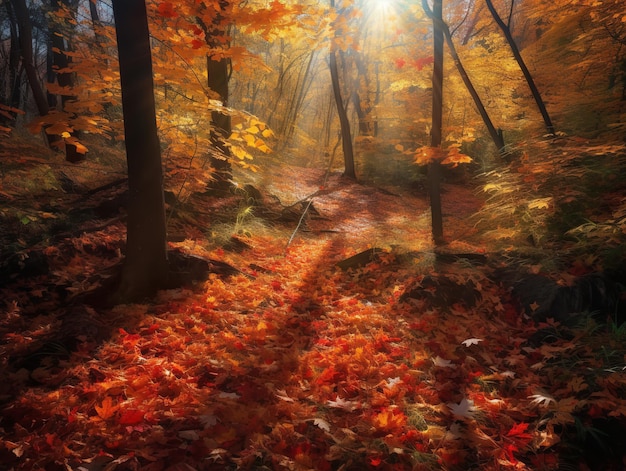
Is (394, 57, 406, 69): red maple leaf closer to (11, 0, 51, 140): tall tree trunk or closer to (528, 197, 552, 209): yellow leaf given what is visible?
(528, 197, 552, 209): yellow leaf

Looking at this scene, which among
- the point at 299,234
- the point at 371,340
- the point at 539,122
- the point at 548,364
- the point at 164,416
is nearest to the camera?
the point at 164,416

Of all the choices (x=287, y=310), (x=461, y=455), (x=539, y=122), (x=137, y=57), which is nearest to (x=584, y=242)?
(x=461, y=455)

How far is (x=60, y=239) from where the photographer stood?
5445 mm

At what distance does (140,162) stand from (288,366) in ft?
10.5

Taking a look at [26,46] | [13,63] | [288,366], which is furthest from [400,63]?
[13,63]

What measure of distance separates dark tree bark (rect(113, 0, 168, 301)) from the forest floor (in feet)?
1.21

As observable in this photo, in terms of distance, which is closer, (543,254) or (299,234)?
(543,254)

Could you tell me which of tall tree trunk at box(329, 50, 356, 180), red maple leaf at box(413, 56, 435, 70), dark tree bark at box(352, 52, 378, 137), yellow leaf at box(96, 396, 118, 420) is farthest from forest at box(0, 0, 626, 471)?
dark tree bark at box(352, 52, 378, 137)

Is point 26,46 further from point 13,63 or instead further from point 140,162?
point 140,162

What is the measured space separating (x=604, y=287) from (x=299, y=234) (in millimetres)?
6610

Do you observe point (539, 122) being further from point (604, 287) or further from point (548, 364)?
point (548, 364)

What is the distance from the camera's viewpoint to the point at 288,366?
3660mm

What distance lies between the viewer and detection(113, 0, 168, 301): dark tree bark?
14.0 feet

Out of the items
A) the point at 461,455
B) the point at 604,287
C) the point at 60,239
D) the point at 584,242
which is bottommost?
the point at 461,455
